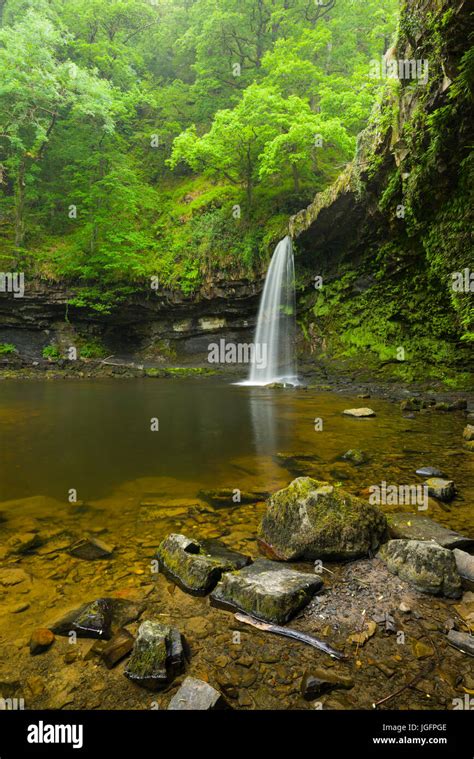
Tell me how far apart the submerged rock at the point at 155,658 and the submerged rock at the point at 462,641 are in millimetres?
1312

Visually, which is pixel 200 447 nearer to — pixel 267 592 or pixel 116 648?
pixel 267 592

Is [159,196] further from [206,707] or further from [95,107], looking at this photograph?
[206,707]

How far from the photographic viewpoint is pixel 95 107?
68.7 ft

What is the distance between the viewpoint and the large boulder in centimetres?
252

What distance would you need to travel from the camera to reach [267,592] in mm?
2020

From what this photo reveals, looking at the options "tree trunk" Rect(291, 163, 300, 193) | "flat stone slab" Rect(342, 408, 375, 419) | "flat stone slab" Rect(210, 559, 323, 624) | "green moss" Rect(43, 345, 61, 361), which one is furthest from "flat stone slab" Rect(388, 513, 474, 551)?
"green moss" Rect(43, 345, 61, 361)

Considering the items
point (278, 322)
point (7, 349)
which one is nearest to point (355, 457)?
point (278, 322)

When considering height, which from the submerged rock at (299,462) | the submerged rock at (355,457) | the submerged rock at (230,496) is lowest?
the submerged rock at (230,496)

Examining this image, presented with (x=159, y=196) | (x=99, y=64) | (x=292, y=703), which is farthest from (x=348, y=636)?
(x=99, y=64)

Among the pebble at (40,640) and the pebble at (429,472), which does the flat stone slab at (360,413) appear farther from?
the pebble at (40,640)

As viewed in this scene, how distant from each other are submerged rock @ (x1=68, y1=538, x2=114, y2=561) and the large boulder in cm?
117

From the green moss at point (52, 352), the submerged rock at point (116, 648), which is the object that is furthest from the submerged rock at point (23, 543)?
the green moss at point (52, 352)

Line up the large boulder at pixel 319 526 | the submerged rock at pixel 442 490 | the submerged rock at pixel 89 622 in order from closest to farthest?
the submerged rock at pixel 89 622, the large boulder at pixel 319 526, the submerged rock at pixel 442 490

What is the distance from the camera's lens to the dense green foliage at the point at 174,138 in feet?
58.9
